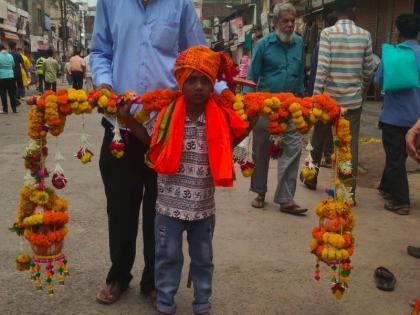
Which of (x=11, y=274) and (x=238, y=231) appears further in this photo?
(x=238, y=231)

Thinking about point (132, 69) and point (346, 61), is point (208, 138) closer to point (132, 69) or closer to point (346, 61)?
point (132, 69)

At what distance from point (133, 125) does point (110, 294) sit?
1.16m

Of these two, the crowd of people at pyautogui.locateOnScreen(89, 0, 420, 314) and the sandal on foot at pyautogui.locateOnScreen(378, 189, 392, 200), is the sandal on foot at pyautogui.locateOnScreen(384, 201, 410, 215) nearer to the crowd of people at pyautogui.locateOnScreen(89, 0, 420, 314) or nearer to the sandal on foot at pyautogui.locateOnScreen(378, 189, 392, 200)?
the sandal on foot at pyautogui.locateOnScreen(378, 189, 392, 200)

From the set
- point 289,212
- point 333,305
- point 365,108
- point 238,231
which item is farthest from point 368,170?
point 365,108

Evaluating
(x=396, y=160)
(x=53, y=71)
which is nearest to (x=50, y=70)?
(x=53, y=71)

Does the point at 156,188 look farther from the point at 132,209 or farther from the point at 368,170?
the point at 368,170

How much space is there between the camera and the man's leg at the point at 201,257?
284 cm

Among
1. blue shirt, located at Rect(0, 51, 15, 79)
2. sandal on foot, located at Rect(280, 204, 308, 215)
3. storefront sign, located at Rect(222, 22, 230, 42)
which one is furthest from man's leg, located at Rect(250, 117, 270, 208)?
storefront sign, located at Rect(222, 22, 230, 42)

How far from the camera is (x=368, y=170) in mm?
7371

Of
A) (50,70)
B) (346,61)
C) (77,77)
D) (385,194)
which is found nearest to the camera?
(346,61)

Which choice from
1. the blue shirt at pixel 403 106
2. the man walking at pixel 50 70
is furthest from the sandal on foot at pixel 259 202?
the man walking at pixel 50 70

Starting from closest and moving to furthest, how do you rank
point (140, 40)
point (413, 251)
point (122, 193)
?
point (140, 40) → point (122, 193) → point (413, 251)

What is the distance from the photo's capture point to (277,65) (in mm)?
5109

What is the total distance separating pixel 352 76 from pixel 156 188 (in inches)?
119
